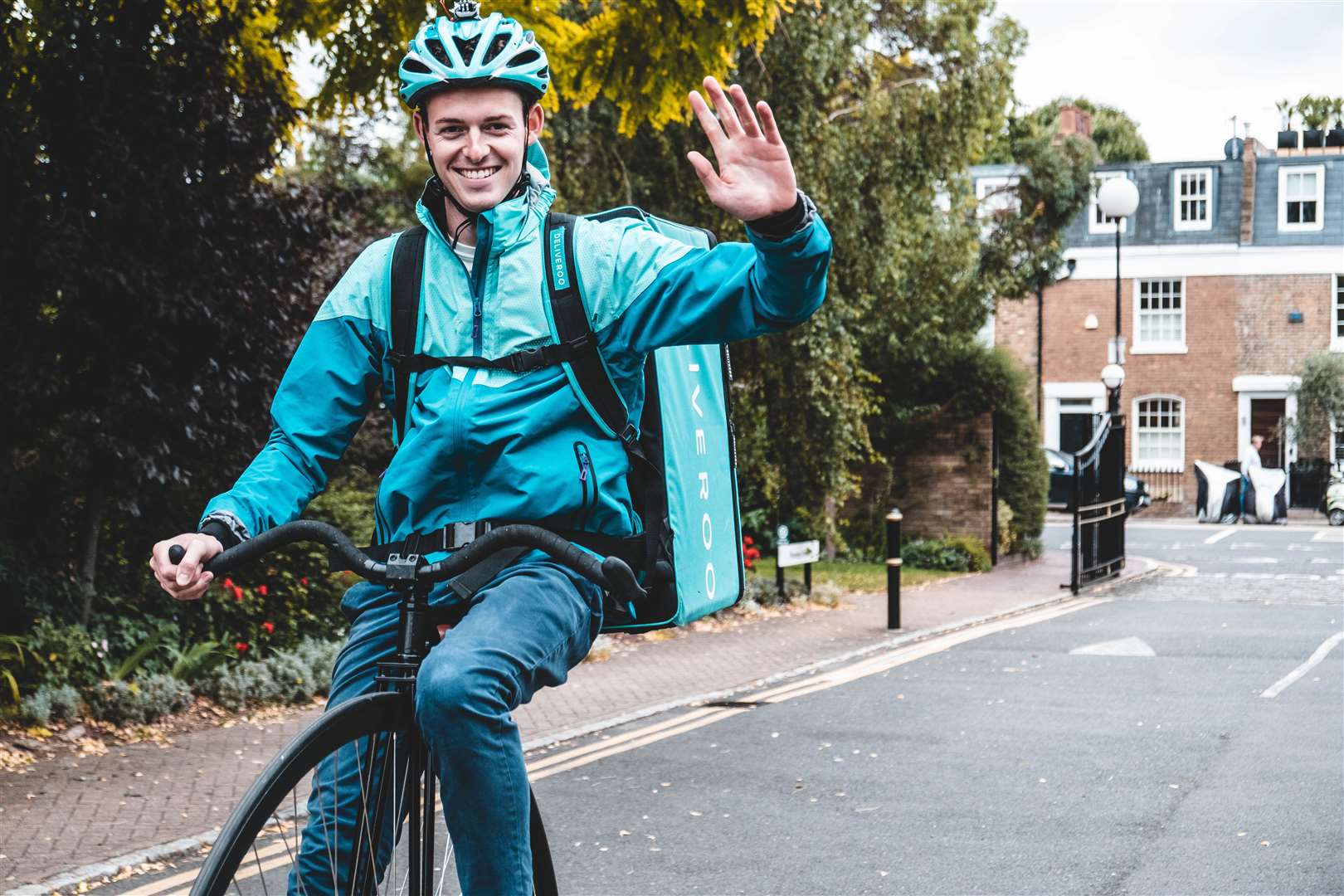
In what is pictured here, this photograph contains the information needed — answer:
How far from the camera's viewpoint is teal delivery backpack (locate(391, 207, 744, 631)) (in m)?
2.96

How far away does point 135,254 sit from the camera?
27.3 ft

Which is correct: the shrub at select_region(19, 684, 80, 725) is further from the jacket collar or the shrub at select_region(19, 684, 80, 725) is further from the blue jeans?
the jacket collar

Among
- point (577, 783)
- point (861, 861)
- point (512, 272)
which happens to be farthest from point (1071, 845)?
point (512, 272)

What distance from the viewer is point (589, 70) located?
8891 millimetres

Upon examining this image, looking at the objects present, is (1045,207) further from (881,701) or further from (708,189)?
(708,189)

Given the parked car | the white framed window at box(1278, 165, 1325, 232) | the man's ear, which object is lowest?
the parked car

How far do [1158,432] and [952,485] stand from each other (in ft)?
64.0

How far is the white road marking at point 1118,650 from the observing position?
11.5 m

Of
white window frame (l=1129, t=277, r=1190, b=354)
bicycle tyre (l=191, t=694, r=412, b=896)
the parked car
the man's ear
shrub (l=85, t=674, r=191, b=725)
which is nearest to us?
bicycle tyre (l=191, t=694, r=412, b=896)

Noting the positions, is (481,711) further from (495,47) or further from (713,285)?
(495,47)

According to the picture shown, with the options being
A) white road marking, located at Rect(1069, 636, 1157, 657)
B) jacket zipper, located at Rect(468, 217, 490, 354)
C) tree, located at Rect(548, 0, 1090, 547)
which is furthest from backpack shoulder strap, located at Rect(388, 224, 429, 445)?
tree, located at Rect(548, 0, 1090, 547)

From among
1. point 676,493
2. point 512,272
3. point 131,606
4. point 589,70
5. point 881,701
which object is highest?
point 589,70

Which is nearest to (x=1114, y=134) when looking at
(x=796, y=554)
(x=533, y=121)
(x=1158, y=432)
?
(x=1158, y=432)

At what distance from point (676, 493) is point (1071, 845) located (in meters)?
3.49
